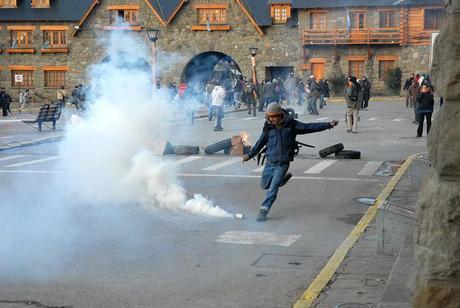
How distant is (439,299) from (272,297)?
2.99m

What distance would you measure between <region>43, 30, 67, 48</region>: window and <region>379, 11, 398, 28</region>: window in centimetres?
2514

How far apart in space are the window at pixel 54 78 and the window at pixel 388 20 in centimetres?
2555

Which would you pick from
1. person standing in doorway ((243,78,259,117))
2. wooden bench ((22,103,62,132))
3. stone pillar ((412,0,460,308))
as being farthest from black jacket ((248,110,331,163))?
person standing in doorway ((243,78,259,117))

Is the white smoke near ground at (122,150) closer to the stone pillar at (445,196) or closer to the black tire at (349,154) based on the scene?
the black tire at (349,154)

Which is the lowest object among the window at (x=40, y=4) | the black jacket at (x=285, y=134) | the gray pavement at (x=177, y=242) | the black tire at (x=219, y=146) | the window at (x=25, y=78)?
the gray pavement at (x=177, y=242)

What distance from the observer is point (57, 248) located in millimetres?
9609

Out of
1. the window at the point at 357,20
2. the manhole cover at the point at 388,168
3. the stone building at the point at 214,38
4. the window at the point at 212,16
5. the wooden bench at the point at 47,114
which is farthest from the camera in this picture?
the window at the point at 212,16

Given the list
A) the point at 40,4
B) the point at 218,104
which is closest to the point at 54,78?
the point at 40,4

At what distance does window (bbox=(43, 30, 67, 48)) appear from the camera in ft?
207

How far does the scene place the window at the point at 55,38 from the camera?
6300 cm

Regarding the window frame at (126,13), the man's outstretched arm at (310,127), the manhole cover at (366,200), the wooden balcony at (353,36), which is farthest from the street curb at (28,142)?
the wooden balcony at (353,36)

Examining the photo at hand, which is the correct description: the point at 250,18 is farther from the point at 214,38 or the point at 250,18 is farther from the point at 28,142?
the point at 28,142

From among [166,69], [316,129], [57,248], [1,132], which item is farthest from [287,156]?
[166,69]

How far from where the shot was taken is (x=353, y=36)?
58.1 metres
